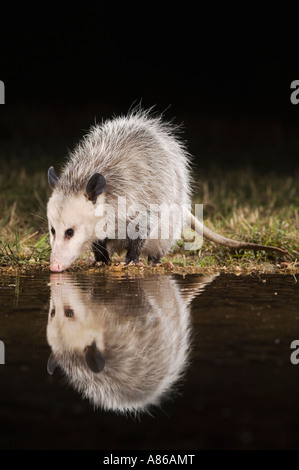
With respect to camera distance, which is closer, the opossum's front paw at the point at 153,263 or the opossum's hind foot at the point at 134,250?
the opossum's hind foot at the point at 134,250

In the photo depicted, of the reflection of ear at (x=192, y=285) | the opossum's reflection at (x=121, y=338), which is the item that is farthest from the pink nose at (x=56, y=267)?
the reflection of ear at (x=192, y=285)

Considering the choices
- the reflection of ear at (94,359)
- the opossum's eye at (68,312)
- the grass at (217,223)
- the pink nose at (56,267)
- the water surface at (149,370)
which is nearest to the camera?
the water surface at (149,370)

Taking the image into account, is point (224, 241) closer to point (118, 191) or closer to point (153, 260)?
point (153, 260)

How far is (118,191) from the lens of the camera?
15.1ft

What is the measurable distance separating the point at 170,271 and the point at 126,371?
7.47ft

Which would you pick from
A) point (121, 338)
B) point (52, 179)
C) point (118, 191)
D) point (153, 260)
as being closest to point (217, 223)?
point (153, 260)

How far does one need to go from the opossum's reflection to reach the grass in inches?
32.1

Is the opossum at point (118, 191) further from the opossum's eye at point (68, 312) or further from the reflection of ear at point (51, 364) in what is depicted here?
the reflection of ear at point (51, 364)

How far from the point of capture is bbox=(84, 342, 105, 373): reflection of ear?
2.29 metres

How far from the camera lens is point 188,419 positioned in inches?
71.3

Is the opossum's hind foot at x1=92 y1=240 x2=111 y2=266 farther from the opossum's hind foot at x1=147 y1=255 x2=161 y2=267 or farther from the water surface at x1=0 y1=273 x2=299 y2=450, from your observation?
the water surface at x1=0 y1=273 x2=299 y2=450

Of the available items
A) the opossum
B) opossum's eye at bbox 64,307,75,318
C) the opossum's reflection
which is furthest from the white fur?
opossum's eye at bbox 64,307,75,318

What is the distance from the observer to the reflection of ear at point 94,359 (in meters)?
2.29

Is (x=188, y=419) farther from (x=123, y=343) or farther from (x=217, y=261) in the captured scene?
(x=217, y=261)
